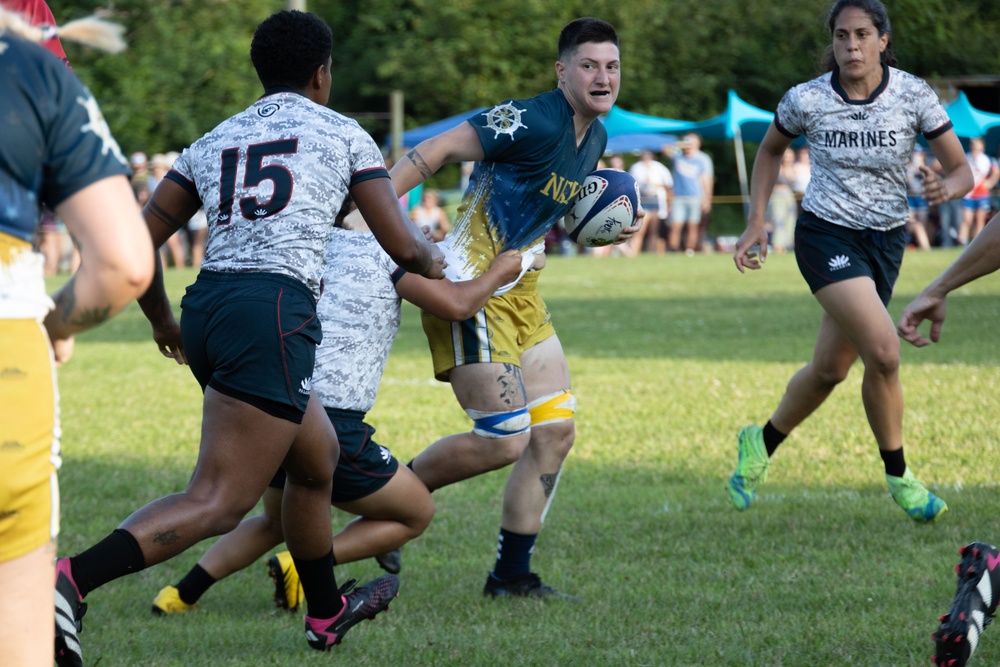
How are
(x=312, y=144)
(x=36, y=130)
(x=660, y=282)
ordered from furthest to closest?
(x=660, y=282), (x=312, y=144), (x=36, y=130)

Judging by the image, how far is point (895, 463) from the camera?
5.73 metres

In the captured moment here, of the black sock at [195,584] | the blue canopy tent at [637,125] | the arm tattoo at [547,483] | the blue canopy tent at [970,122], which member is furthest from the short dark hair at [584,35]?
the blue canopy tent at [637,125]

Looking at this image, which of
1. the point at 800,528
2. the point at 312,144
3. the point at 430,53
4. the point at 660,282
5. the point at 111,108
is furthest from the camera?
the point at 430,53

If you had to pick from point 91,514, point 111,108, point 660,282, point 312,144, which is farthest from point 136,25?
point 312,144

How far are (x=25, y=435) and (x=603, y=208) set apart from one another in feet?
10.5

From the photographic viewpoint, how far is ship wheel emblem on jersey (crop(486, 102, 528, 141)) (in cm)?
475

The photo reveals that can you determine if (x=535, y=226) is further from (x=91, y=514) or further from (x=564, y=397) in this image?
(x=91, y=514)

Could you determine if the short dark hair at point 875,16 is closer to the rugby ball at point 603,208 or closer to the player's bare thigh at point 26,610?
the rugby ball at point 603,208

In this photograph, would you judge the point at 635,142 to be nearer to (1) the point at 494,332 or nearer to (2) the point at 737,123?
(2) the point at 737,123

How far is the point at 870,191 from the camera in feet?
19.2

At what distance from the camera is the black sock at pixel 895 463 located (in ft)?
18.7

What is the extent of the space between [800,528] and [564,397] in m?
1.43

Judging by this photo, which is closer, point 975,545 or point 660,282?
point 975,545

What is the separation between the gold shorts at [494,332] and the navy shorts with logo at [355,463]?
520 millimetres
